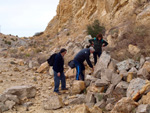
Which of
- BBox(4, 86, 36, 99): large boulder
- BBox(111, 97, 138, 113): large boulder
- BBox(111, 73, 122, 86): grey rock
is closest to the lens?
BBox(111, 97, 138, 113): large boulder

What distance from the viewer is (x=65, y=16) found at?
867 inches

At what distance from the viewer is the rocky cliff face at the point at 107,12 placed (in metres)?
8.62

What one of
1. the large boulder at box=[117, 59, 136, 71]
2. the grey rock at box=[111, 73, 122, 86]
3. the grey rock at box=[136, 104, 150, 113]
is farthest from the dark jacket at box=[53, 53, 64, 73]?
the grey rock at box=[136, 104, 150, 113]

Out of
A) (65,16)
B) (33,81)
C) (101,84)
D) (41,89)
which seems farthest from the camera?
(65,16)

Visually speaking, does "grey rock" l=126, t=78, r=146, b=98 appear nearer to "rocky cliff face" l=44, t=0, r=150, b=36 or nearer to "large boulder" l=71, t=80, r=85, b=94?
"large boulder" l=71, t=80, r=85, b=94

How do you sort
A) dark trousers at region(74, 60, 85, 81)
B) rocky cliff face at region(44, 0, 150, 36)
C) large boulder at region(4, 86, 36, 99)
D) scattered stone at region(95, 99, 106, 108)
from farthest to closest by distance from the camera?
1. rocky cliff face at region(44, 0, 150, 36)
2. dark trousers at region(74, 60, 85, 81)
3. large boulder at region(4, 86, 36, 99)
4. scattered stone at region(95, 99, 106, 108)

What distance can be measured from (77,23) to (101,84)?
14.5 meters

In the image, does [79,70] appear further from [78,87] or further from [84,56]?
[78,87]

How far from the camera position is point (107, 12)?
13.0 meters

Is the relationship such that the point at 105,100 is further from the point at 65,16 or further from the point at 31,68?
the point at 65,16

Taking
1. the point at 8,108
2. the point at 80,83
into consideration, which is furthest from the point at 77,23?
the point at 8,108

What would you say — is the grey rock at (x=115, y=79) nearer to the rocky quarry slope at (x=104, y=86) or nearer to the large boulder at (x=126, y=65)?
the rocky quarry slope at (x=104, y=86)

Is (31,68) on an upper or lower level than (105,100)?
upper

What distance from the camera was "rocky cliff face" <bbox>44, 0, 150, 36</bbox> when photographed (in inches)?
339
